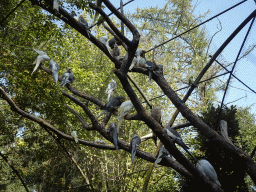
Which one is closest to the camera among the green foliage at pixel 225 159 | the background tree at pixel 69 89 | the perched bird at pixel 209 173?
the background tree at pixel 69 89

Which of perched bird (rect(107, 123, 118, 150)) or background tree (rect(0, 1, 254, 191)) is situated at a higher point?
background tree (rect(0, 1, 254, 191))

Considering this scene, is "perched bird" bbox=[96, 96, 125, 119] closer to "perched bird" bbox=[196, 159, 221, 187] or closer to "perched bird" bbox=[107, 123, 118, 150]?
"perched bird" bbox=[107, 123, 118, 150]

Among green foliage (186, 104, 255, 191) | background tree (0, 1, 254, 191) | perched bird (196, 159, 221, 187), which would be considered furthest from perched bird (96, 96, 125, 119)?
green foliage (186, 104, 255, 191)

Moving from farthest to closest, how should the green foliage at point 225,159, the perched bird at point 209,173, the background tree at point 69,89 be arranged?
the green foliage at point 225,159, the perched bird at point 209,173, the background tree at point 69,89

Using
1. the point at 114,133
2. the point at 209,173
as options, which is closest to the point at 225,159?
the point at 209,173

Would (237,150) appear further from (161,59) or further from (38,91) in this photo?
(161,59)

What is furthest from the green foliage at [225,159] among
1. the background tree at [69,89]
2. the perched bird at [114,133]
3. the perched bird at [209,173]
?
the perched bird at [114,133]

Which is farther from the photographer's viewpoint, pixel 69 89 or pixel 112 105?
pixel 69 89

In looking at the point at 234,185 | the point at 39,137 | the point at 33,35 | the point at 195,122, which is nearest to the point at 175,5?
the point at 33,35

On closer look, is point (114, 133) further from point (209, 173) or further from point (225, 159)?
point (225, 159)

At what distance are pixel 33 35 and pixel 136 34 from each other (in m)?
2.73

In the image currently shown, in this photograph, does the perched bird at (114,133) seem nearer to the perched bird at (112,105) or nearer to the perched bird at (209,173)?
the perched bird at (112,105)

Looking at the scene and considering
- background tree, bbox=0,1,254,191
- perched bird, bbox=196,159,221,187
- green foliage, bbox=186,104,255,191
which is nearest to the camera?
background tree, bbox=0,1,254,191

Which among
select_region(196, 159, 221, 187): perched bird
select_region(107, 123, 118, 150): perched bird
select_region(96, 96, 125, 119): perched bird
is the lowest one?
select_region(196, 159, 221, 187): perched bird
